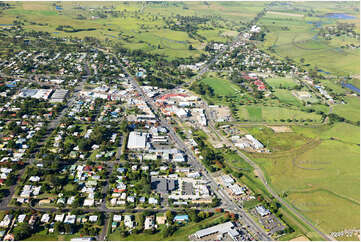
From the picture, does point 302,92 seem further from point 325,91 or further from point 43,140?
point 43,140

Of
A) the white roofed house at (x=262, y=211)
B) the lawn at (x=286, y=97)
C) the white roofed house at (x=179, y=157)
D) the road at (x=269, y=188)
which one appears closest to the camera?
the road at (x=269, y=188)

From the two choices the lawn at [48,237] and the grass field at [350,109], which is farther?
the grass field at [350,109]

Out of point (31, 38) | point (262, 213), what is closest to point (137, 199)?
point (262, 213)

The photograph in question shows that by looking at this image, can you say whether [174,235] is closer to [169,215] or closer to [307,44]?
[169,215]

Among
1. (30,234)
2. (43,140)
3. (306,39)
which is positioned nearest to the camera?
(30,234)

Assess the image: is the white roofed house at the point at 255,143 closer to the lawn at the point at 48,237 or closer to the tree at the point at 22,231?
the lawn at the point at 48,237

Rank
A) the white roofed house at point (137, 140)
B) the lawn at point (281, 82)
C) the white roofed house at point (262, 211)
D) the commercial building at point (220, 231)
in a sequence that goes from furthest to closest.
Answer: the lawn at point (281, 82), the white roofed house at point (137, 140), the white roofed house at point (262, 211), the commercial building at point (220, 231)

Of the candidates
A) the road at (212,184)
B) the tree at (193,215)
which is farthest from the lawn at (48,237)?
the road at (212,184)

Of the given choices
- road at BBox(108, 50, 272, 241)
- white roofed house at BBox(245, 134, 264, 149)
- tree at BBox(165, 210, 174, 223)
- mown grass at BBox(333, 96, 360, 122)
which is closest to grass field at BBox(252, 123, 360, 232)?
white roofed house at BBox(245, 134, 264, 149)

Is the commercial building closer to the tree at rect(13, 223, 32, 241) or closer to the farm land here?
the farm land

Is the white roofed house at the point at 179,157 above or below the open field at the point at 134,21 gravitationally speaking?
below

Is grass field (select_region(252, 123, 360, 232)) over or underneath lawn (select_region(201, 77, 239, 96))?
underneath
